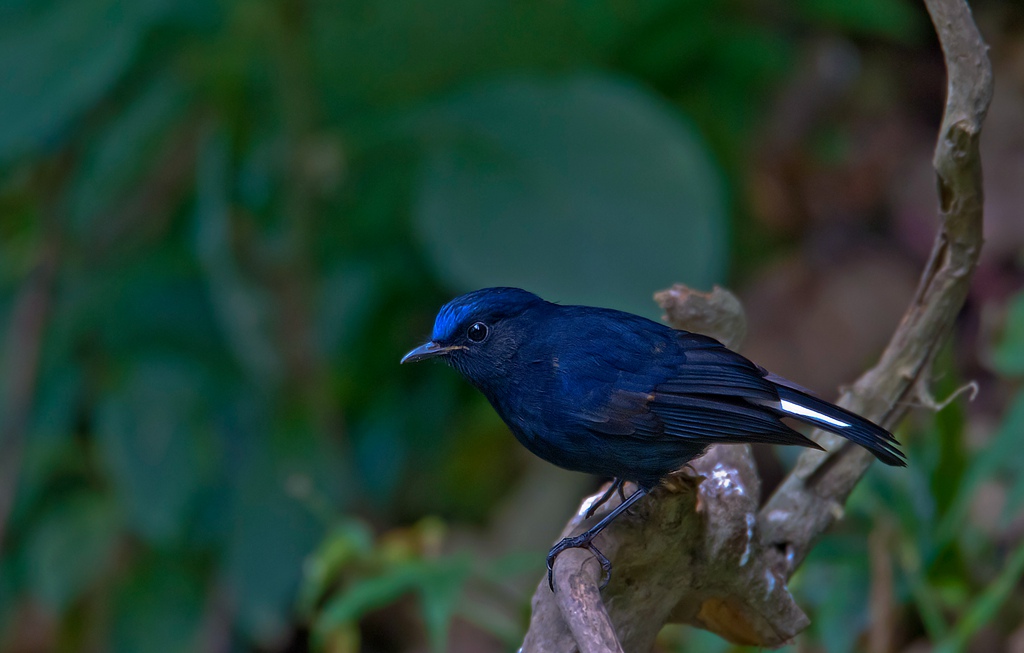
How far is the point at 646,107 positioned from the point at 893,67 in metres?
2.02

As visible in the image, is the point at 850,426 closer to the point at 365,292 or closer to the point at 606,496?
the point at 606,496

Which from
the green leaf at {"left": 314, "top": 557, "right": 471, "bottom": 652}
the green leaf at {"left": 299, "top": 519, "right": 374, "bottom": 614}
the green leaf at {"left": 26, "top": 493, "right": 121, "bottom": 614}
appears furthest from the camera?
the green leaf at {"left": 26, "top": 493, "right": 121, "bottom": 614}

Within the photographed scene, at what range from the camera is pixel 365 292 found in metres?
4.25

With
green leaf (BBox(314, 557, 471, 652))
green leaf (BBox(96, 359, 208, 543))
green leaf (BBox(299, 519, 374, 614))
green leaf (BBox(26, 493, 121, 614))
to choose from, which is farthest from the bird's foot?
green leaf (BBox(26, 493, 121, 614))

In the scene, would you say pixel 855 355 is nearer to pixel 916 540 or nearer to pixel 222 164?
pixel 916 540

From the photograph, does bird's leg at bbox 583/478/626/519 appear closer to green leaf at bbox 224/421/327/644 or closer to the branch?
the branch

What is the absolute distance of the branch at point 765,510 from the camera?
5.72 ft

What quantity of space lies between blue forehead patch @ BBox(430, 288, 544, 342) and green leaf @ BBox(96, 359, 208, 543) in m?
1.91

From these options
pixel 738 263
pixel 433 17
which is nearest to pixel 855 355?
pixel 738 263

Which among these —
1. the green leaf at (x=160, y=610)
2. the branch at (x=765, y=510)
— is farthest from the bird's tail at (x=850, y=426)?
the green leaf at (x=160, y=610)

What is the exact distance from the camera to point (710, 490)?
1.92 meters

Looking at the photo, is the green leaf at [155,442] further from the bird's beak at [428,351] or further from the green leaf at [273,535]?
the bird's beak at [428,351]

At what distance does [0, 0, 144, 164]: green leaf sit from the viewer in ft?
11.5

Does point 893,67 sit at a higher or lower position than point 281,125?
higher
